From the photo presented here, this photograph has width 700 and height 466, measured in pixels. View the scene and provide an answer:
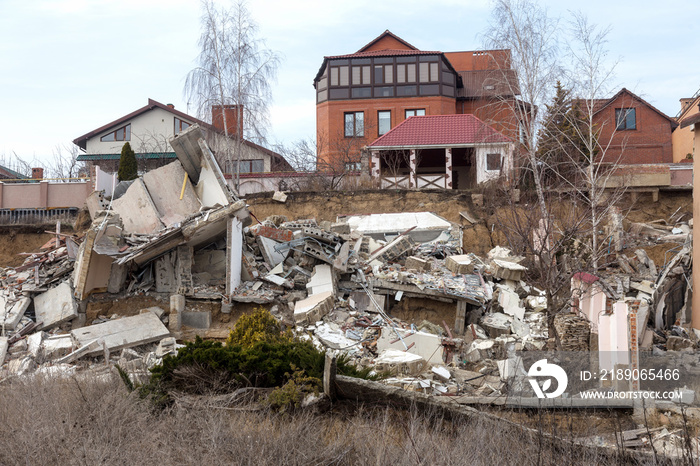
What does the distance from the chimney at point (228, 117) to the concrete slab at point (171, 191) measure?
908 centimetres

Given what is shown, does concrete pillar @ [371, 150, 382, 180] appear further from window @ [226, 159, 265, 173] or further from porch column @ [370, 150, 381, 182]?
window @ [226, 159, 265, 173]

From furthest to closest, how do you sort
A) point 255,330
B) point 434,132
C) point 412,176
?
point 434,132 → point 412,176 → point 255,330

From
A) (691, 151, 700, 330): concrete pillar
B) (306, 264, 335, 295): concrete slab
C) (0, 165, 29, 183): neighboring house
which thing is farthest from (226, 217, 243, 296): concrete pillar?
(0, 165, 29, 183): neighboring house

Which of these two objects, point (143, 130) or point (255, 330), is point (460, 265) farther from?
point (143, 130)

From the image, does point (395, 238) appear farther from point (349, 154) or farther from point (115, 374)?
point (349, 154)

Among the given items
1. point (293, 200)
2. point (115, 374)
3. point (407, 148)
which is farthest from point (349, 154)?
point (115, 374)

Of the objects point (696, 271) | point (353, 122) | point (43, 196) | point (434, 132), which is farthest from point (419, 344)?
point (353, 122)

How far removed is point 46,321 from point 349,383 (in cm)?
768

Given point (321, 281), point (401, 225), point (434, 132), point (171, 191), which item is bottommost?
point (321, 281)

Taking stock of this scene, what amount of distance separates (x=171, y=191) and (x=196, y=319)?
3.30m

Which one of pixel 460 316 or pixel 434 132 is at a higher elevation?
pixel 434 132

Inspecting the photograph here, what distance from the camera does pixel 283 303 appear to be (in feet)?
41.3

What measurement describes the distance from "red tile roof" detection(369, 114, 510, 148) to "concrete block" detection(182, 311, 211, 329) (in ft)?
46.0

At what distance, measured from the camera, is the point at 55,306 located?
12031 mm
